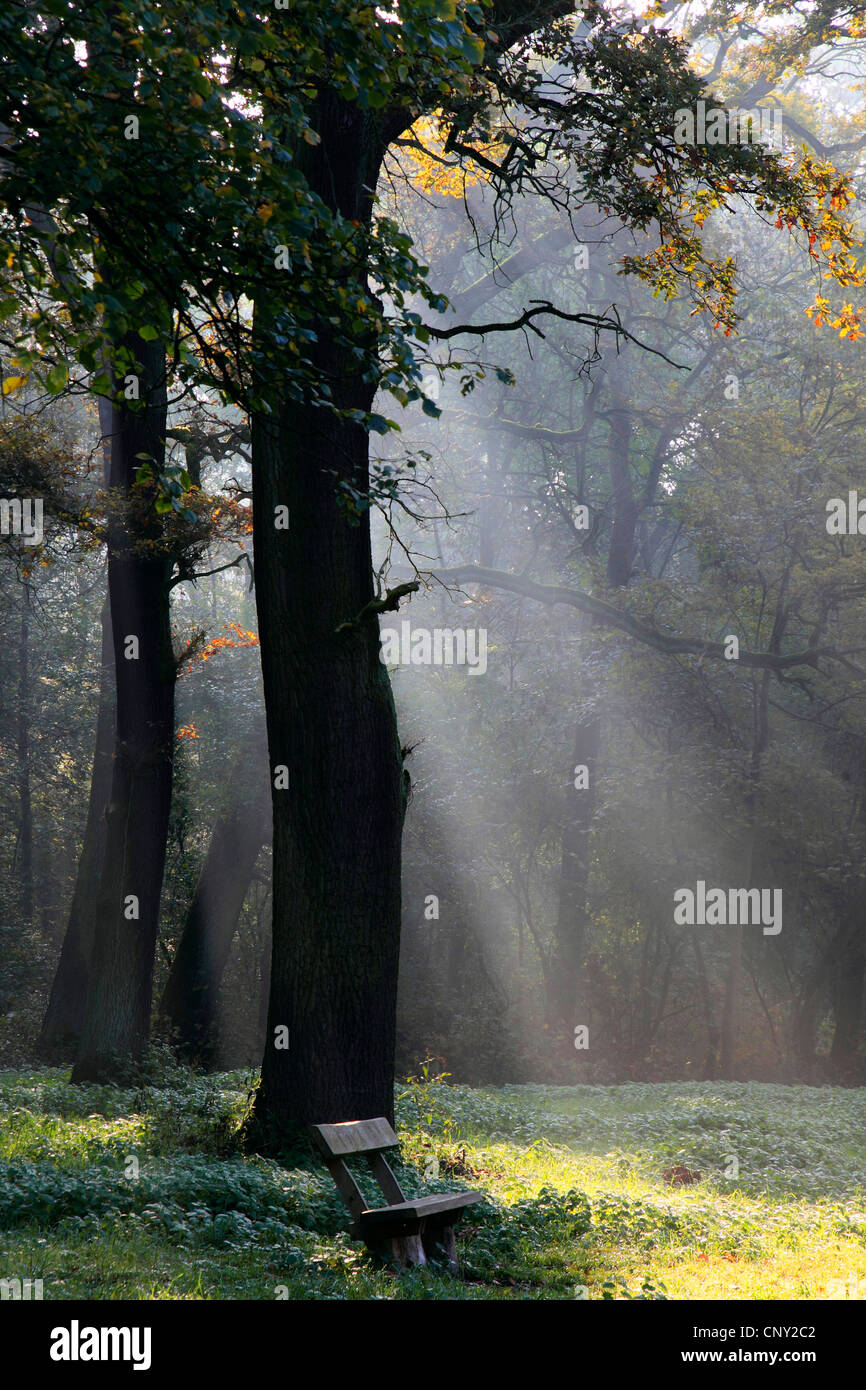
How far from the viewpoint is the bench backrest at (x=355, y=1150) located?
235 inches

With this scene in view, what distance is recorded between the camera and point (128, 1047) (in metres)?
12.5

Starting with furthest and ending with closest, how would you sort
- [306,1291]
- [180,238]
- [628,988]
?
[628,988]
[180,238]
[306,1291]

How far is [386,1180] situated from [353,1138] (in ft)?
1.15

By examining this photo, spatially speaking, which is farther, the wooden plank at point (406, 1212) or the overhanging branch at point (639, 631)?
the overhanging branch at point (639, 631)

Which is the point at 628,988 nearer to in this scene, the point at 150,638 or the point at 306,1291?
the point at 150,638

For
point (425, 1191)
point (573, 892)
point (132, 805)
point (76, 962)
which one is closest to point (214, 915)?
point (76, 962)

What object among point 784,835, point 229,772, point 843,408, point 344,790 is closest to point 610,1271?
point 344,790

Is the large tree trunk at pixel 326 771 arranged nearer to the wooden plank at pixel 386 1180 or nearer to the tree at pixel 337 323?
the tree at pixel 337 323

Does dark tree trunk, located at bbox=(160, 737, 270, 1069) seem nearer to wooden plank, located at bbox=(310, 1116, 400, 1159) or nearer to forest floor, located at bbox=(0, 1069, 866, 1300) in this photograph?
forest floor, located at bbox=(0, 1069, 866, 1300)

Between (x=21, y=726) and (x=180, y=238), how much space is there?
68.1 feet

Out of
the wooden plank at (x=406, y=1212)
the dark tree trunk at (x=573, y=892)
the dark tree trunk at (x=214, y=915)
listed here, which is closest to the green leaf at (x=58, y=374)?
the wooden plank at (x=406, y=1212)

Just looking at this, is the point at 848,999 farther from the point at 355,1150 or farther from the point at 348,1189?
the point at 348,1189

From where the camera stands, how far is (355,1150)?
6184 mm

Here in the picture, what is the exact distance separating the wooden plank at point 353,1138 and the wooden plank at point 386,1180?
70mm
